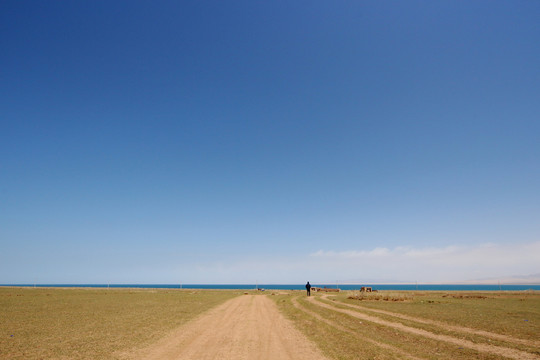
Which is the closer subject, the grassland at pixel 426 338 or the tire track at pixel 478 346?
the tire track at pixel 478 346

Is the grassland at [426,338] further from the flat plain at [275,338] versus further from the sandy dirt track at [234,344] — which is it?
the sandy dirt track at [234,344]

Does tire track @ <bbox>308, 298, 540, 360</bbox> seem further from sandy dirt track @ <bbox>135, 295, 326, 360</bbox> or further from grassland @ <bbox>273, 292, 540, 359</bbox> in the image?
sandy dirt track @ <bbox>135, 295, 326, 360</bbox>

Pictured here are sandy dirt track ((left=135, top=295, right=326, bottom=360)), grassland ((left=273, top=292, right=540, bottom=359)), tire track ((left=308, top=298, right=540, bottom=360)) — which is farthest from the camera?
grassland ((left=273, top=292, right=540, bottom=359))

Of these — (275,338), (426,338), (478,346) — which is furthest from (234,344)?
(478,346)

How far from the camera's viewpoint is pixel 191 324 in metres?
21.9

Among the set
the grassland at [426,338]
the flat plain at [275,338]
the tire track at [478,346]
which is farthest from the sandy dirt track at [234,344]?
the tire track at [478,346]

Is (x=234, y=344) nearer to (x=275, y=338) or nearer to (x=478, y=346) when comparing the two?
(x=275, y=338)

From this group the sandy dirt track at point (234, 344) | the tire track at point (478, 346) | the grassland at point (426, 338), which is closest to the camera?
the tire track at point (478, 346)

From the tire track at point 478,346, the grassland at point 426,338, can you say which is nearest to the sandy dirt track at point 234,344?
the grassland at point 426,338

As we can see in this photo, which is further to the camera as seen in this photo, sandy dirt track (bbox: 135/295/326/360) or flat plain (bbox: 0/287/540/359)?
flat plain (bbox: 0/287/540/359)

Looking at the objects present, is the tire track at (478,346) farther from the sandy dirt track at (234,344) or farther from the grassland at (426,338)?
the sandy dirt track at (234,344)

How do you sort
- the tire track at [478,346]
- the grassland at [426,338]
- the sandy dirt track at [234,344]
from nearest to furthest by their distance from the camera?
the tire track at [478,346] → the sandy dirt track at [234,344] → the grassland at [426,338]

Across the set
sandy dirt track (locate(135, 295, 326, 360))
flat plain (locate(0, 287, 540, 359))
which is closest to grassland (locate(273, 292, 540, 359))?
flat plain (locate(0, 287, 540, 359))

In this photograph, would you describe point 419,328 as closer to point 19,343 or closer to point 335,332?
point 335,332
